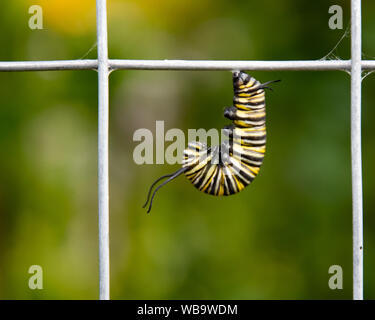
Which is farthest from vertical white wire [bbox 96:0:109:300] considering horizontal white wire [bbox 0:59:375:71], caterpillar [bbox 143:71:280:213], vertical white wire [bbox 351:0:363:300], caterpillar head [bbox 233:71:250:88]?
vertical white wire [bbox 351:0:363:300]

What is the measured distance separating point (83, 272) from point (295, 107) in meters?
0.91

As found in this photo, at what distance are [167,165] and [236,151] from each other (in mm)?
433

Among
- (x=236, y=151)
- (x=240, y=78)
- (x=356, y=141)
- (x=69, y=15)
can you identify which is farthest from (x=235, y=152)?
(x=69, y=15)

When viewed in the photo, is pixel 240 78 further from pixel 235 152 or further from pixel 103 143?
pixel 103 143

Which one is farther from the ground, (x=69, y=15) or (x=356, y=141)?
(x=69, y=15)

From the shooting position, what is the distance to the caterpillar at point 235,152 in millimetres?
1299

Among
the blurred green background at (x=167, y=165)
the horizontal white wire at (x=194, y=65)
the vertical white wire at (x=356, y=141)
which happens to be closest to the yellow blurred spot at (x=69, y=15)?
the blurred green background at (x=167, y=165)

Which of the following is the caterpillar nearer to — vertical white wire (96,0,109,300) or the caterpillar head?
the caterpillar head

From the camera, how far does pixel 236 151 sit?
4.37 ft

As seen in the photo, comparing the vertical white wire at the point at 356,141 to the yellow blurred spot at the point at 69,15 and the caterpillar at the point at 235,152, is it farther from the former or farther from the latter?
the yellow blurred spot at the point at 69,15

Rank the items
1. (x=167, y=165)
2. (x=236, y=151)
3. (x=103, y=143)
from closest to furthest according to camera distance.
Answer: (x=103, y=143), (x=236, y=151), (x=167, y=165)

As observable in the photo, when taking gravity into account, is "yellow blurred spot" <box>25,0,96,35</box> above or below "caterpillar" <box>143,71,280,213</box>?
above

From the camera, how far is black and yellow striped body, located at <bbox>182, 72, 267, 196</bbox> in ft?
4.26

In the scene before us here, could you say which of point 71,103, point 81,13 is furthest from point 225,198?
point 81,13
